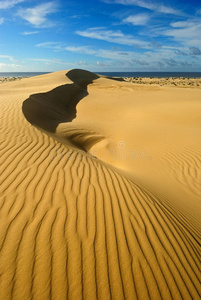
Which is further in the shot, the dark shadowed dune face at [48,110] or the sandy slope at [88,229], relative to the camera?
the dark shadowed dune face at [48,110]

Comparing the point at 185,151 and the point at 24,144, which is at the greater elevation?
the point at 24,144

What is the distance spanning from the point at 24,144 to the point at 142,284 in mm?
3917

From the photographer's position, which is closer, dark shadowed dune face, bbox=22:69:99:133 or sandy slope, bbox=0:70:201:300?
sandy slope, bbox=0:70:201:300

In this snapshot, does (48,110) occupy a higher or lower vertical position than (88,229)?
higher

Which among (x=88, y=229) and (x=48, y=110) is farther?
(x=48, y=110)

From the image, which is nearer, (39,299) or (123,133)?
(39,299)

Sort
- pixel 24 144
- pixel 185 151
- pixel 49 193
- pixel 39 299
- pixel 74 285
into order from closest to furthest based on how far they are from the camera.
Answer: pixel 39 299 → pixel 74 285 → pixel 49 193 → pixel 24 144 → pixel 185 151

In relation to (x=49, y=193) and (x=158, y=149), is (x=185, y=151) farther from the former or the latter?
(x=49, y=193)

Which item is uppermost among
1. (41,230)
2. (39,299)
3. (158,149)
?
(41,230)

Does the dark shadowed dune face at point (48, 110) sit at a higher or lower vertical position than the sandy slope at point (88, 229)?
higher

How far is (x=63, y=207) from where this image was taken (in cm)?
258

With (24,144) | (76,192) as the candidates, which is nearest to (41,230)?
(76,192)

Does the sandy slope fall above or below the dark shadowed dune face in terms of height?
below

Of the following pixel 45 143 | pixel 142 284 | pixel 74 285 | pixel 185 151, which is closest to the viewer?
pixel 74 285
